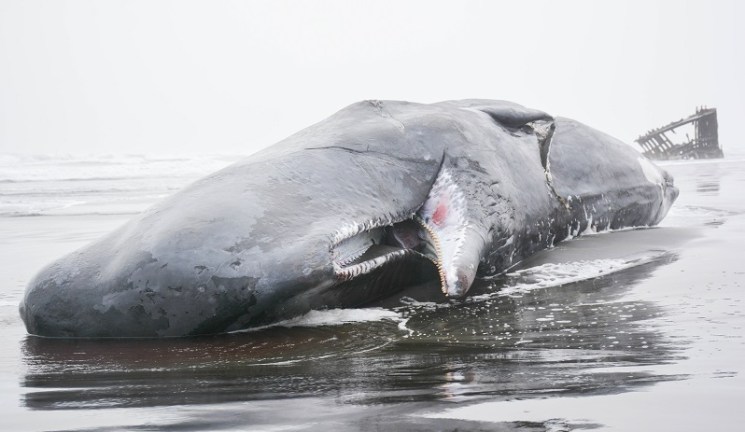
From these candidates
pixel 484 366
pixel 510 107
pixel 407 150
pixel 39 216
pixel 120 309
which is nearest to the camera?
pixel 484 366

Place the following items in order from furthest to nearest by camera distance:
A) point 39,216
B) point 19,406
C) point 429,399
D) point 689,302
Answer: point 39,216 < point 689,302 < point 19,406 < point 429,399

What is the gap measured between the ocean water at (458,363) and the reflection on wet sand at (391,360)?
0.5 inches

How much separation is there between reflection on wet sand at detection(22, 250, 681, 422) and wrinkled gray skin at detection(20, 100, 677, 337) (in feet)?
0.65

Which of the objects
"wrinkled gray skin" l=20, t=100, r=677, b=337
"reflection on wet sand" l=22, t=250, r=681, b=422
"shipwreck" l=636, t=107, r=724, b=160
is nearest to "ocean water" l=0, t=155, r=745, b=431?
"reflection on wet sand" l=22, t=250, r=681, b=422

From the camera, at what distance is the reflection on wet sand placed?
3172 mm

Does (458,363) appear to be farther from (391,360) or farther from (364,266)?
(364,266)

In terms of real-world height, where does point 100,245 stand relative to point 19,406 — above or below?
above

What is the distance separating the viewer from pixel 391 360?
12.3 feet

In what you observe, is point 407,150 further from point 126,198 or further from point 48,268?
point 126,198

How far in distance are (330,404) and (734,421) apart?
4.17ft

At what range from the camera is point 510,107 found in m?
7.25

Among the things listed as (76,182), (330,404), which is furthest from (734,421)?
(76,182)

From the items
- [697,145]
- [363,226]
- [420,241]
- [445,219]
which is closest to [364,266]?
[363,226]

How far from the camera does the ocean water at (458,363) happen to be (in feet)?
9.17
